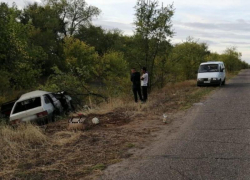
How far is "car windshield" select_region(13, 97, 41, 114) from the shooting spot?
11836 millimetres

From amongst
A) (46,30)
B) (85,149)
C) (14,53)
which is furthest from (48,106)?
(46,30)

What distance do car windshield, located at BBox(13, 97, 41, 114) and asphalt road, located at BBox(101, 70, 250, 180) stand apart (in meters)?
6.73

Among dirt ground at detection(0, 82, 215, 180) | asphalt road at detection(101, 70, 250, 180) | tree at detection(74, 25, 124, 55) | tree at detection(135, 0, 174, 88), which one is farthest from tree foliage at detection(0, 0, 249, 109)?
tree at detection(74, 25, 124, 55)

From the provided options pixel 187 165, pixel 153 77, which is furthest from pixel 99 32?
pixel 187 165

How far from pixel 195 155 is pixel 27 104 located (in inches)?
350

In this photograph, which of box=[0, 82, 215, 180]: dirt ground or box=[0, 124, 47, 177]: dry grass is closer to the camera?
box=[0, 82, 215, 180]: dirt ground

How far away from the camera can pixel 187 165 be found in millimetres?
4621

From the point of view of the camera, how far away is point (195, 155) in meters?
5.11

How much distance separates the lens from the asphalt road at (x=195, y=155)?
429 cm

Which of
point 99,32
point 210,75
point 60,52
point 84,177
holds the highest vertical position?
point 99,32

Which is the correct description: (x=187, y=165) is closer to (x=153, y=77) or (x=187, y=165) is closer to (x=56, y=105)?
(x=56, y=105)

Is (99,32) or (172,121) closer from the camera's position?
(172,121)

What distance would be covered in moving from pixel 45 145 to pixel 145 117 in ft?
12.7

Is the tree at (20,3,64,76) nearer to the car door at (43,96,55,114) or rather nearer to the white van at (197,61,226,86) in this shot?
the white van at (197,61,226,86)
